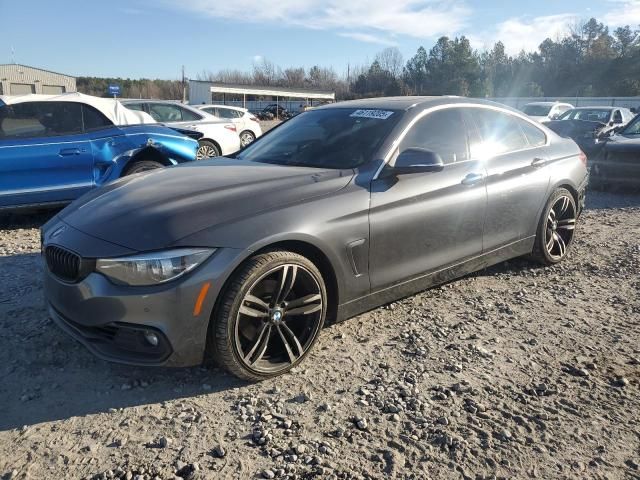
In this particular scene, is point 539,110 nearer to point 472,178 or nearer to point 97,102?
point 97,102

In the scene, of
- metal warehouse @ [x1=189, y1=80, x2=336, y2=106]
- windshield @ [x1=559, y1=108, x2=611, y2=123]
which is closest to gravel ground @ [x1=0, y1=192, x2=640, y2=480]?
windshield @ [x1=559, y1=108, x2=611, y2=123]

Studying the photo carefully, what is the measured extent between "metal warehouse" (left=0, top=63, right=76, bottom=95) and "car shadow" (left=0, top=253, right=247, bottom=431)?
192 ft

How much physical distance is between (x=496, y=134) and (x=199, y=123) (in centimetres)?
696

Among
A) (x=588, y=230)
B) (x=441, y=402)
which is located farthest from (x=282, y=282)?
(x=588, y=230)

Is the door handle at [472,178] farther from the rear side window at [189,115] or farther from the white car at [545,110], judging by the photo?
the white car at [545,110]

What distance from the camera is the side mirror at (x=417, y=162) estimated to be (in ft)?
11.2

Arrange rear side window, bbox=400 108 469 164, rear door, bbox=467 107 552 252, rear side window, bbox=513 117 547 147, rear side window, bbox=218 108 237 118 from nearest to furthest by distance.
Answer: rear side window, bbox=400 108 469 164 < rear door, bbox=467 107 552 252 < rear side window, bbox=513 117 547 147 < rear side window, bbox=218 108 237 118

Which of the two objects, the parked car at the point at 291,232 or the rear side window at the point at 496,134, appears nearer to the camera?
the parked car at the point at 291,232

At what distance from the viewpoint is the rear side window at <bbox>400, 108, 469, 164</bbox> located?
12.5ft

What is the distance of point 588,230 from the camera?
21.5 feet

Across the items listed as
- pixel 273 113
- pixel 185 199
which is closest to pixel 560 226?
pixel 185 199

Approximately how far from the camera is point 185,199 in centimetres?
306

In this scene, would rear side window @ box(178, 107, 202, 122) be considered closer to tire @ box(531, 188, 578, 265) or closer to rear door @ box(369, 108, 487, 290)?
rear door @ box(369, 108, 487, 290)

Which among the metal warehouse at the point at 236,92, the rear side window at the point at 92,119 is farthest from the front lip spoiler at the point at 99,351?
the metal warehouse at the point at 236,92
